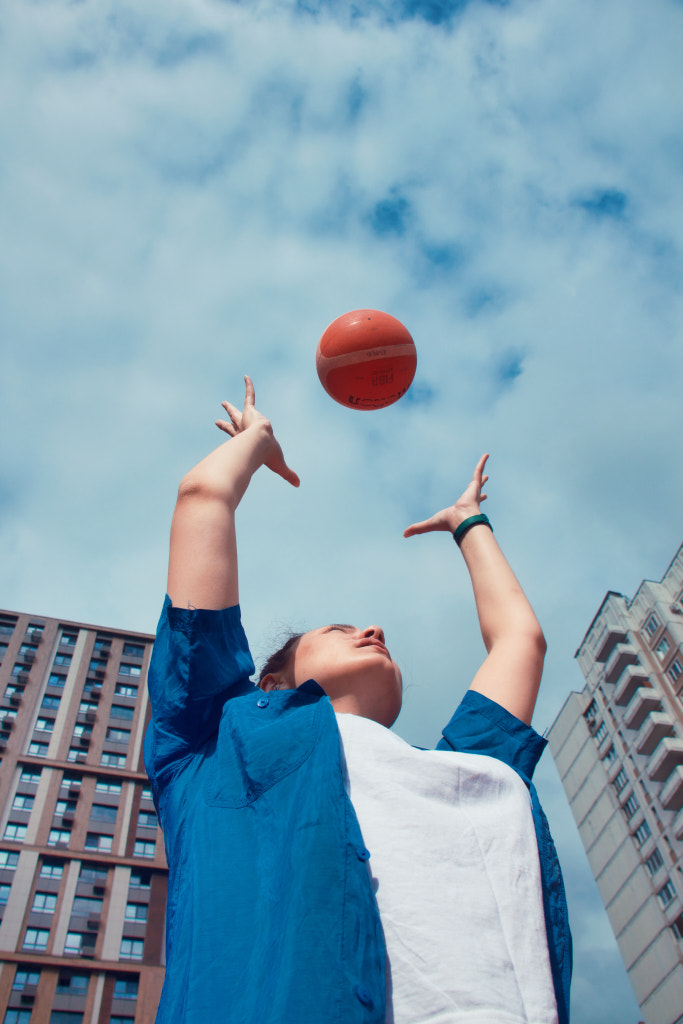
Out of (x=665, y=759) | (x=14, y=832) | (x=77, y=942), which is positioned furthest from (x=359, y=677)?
(x=14, y=832)

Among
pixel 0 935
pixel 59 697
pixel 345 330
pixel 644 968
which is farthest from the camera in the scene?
pixel 59 697

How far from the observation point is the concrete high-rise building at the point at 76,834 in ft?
133

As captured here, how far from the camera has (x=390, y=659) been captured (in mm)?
2654

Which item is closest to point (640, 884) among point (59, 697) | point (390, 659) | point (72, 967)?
point (72, 967)

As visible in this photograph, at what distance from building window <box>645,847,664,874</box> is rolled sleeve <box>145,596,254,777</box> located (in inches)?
1651

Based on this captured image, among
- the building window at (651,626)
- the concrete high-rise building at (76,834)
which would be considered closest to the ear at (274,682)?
the building window at (651,626)

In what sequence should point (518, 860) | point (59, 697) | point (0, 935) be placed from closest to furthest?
point (518, 860), point (0, 935), point (59, 697)

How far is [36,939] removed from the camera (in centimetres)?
4131

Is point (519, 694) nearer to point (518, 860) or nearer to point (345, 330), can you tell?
point (518, 860)

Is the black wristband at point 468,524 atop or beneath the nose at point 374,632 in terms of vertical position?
atop

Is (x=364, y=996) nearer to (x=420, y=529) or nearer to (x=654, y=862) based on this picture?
(x=420, y=529)

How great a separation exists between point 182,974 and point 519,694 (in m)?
1.47

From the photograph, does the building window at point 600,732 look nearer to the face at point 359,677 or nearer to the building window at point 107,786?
the building window at point 107,786

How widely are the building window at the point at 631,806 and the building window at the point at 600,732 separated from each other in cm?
403
